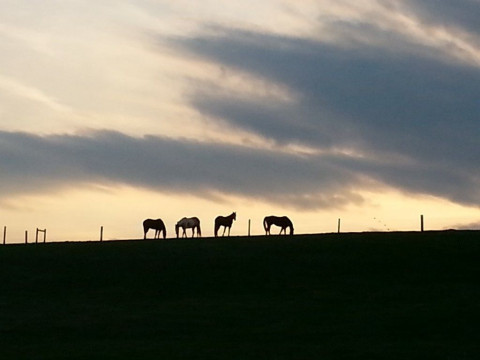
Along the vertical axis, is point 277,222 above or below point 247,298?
above

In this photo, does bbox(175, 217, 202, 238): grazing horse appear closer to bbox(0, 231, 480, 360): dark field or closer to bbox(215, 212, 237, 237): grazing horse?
bbox(215, 212, 237, 237): grazing horse

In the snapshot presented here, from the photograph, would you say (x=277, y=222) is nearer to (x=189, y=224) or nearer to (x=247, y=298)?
(x=189, y=224)

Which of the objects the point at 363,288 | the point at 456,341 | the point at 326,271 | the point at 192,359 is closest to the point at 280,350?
the point at 192,359

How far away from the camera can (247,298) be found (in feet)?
138

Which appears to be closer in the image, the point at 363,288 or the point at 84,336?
the point at 84,336

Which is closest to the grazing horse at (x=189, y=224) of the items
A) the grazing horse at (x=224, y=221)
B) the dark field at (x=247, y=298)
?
the grazing horse at (x=224, y=221)

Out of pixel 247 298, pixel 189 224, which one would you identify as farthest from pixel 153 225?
pixel 247 298

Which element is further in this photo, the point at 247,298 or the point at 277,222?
the point at 277,222

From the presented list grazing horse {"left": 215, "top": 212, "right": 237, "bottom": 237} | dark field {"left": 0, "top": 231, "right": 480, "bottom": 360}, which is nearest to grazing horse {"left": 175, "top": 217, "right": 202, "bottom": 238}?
grazing horse {"left": 215, "top": 212, "right": 237, "bottom": 237}

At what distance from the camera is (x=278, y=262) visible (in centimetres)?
5012

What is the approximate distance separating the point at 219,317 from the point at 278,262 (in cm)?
1235

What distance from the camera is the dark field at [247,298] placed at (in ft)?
108

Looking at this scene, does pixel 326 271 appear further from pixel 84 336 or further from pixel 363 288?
pixel 84 336

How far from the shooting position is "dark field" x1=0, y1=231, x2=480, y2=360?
32.8 meters
